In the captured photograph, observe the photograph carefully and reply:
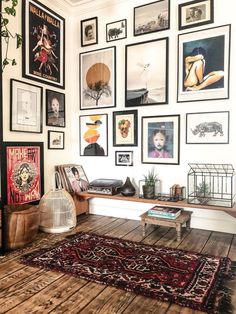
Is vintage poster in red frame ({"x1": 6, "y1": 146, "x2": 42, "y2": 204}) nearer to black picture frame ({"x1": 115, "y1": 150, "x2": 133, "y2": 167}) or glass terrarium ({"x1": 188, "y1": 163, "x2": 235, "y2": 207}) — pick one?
black picture frame ({"x1": 115, "y1": 150, "x2": 133, "y2": 167})

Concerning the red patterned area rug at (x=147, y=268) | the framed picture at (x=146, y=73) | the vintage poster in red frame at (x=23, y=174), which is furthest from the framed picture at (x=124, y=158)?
the red patterned area rug at (x=147, y=268)

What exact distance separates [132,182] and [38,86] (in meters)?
1.69

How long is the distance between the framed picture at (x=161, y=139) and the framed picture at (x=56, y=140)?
3.77 ft

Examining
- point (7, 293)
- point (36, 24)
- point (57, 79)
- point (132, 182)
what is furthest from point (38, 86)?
Result: point (7, 293)

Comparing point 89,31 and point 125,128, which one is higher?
point 89,31

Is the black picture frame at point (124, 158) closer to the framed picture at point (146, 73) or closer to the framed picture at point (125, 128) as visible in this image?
the framed picture at point (125, 128)

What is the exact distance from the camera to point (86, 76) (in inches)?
146

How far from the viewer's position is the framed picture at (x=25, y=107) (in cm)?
289

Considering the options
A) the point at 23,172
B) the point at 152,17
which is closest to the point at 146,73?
the point at 152,17

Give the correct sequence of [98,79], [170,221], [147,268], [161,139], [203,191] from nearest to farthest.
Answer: [147,268], [170,221], [203,191], [161,139], [98,79]

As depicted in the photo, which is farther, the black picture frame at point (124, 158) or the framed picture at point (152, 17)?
the black picture frame at point (124, 158)

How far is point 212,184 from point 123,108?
1.47 metres

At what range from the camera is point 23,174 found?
298 centimetres

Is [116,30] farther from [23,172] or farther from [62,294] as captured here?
[62,294]
